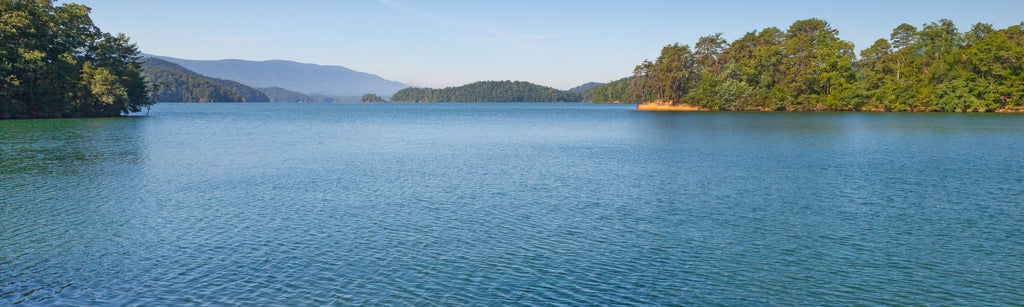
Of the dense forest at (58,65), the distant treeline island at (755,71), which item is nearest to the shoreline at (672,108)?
the distant treeline island at (755,71)

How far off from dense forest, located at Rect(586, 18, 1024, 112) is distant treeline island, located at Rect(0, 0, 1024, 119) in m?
0.20

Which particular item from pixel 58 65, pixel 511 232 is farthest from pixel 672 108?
pixel 511 232

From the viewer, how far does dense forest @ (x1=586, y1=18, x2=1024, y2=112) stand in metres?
99.6

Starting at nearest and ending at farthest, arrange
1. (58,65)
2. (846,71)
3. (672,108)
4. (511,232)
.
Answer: (511,232) < (58,65) < (846,71) < (672,108)

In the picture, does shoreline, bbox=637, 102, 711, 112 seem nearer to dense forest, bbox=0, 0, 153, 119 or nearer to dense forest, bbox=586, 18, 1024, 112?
dense forest, bbox=586, 18, 1024, 112

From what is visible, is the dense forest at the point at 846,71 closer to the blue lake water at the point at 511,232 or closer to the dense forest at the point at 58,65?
the blue lake water at the point at 511,232

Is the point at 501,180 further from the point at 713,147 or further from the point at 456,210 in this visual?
the point at 713,147

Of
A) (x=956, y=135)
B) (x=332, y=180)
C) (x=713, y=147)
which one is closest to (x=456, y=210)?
(x=332, y=180)

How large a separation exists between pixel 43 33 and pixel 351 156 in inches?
2670

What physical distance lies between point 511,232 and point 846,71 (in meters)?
119

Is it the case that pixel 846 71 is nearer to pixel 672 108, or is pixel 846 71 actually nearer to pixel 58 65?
pixel 672 108

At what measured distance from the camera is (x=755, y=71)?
119875 mm

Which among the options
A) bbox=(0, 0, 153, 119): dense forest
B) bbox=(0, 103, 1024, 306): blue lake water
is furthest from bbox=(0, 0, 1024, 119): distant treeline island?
bbox=(0, 103, 1024, 306): blue lake water

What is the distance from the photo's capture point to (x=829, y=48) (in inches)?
4604
